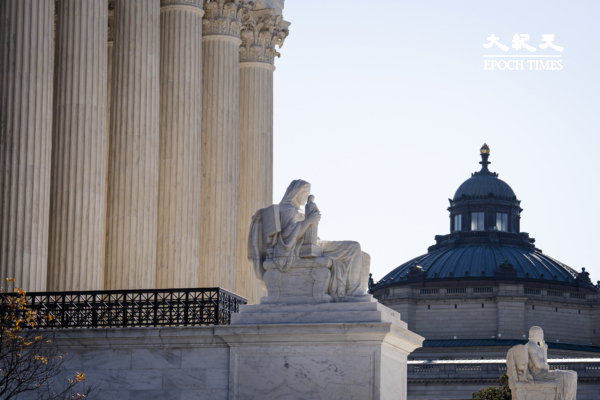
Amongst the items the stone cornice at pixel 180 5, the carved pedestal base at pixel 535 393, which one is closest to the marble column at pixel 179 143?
the stone cornice at pixel 180 5

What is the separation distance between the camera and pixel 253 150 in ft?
204

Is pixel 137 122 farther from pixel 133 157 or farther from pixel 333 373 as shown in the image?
pixel 333 373

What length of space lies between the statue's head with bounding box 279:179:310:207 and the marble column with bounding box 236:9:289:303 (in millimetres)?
20393

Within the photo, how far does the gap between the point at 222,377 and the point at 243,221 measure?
2282cm

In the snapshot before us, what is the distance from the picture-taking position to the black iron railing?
40156 millimetres

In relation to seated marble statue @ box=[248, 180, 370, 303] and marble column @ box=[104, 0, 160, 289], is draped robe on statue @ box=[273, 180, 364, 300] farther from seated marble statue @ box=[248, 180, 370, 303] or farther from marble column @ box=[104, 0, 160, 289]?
marble column @ box=[104, 0, 160, 289]

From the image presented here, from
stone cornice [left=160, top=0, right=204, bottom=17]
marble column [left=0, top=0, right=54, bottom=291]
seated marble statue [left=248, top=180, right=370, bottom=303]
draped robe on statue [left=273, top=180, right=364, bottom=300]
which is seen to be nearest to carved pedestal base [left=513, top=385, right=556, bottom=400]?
seated marble statue [left=248, top=180, right=370, bottom=303]

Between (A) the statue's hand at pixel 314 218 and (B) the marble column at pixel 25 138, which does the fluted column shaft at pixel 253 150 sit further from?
(A) the statue's hand at pixel 314 218

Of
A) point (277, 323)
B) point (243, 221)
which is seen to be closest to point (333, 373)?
point (277, 323)

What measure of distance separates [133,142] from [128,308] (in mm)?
11138

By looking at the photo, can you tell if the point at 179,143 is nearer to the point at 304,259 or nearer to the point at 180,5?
the point at 180,5

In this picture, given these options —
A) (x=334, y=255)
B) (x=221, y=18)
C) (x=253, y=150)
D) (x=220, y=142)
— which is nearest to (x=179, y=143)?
(x=220, y=142)

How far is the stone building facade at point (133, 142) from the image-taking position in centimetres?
4509

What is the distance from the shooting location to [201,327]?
125 feet
